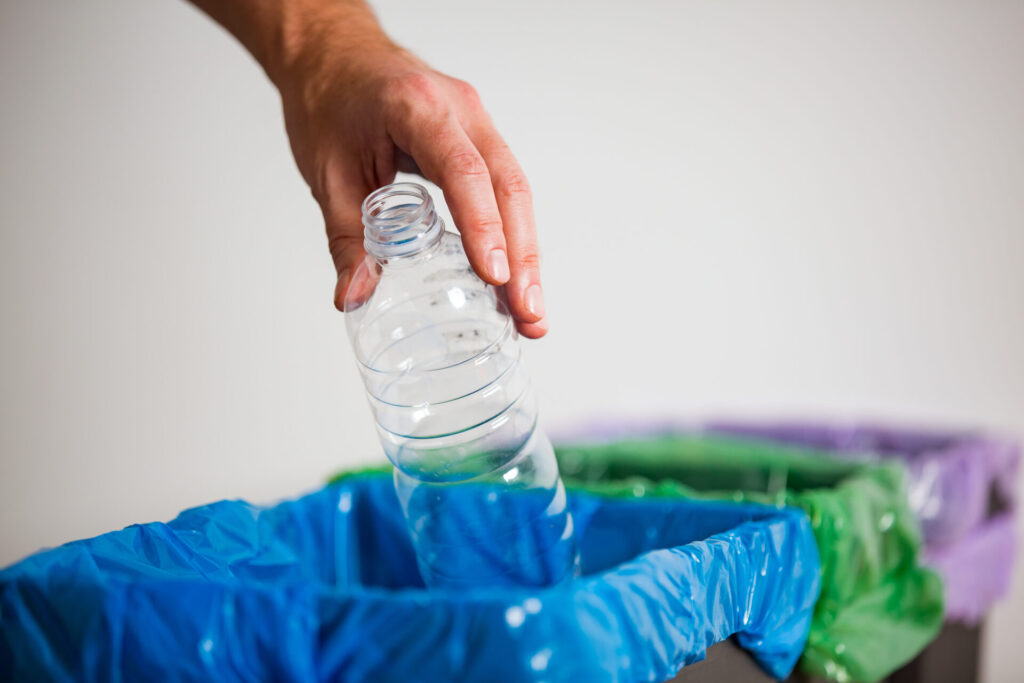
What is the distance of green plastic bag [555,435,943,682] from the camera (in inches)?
33.4

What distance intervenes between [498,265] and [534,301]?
0.06 metres

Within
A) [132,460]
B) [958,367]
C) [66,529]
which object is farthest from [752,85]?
[66,529]

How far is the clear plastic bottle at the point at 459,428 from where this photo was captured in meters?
0.89

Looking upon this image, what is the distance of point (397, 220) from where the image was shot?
760 mm

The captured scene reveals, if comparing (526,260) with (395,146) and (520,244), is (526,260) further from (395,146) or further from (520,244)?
(395,146)

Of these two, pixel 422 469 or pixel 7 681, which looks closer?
pixel 7 681

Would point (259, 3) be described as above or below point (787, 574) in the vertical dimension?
above

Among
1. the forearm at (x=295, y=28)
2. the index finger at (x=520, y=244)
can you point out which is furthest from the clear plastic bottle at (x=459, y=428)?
the forearm at (x=295, y=28)

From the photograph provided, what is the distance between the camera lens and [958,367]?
5.69 feet

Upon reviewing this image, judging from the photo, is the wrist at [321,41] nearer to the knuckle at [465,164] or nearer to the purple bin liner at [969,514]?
the knuckle at [465,164]

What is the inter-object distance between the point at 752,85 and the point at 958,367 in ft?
2.40

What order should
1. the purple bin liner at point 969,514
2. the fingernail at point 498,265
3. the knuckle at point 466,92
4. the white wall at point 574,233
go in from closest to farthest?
the fingernail at point 498,265
the knuckle at point 466,92
the purple bin liner at point 969,514
the white wall at point 574,233

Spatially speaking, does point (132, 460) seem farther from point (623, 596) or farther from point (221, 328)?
point (623, 596)

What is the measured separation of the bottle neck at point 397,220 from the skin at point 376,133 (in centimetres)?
3
